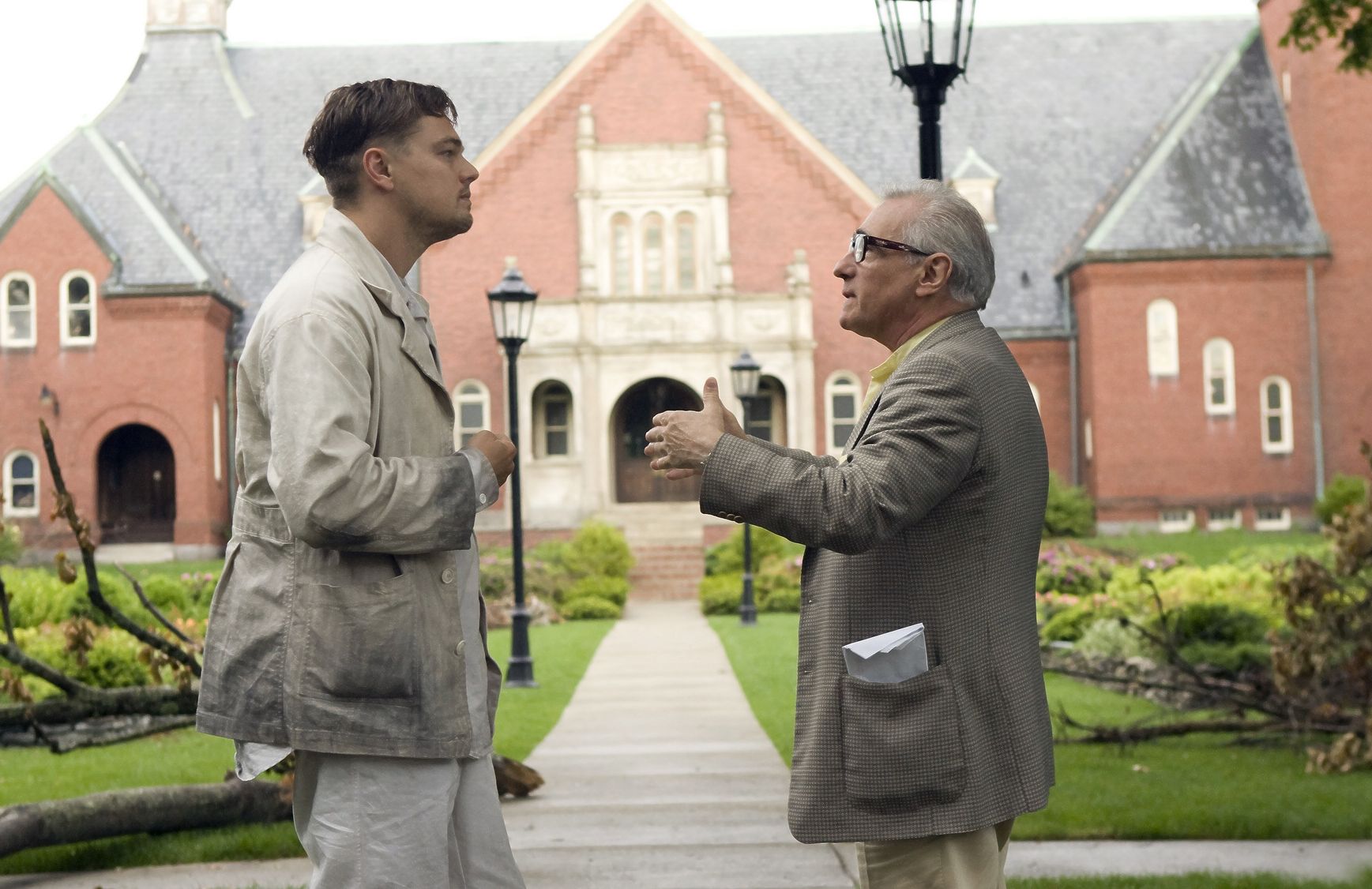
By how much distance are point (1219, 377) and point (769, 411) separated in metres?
9.15

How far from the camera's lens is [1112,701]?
1254 cm

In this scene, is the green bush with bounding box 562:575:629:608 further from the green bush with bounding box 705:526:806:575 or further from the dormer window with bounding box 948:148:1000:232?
the dormer window with bounding box 948:148:1000:232

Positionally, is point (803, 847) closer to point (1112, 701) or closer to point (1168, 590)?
point (1112, 701)

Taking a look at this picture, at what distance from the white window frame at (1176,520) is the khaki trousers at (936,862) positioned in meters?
29.4

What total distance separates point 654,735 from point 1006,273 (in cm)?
2438

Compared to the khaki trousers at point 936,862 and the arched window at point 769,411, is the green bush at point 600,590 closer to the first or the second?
the arched window at point 769,411

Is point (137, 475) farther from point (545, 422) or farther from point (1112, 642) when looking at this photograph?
point (1112, 642)

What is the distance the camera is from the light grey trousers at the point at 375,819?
10.2 ft

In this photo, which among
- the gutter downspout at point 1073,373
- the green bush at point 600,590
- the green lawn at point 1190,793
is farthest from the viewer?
the gutter downspout at point 1073,373

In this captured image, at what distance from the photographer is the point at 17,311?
1233 inches

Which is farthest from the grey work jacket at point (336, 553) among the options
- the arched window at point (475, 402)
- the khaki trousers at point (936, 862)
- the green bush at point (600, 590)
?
the arched window at point (475, 402)

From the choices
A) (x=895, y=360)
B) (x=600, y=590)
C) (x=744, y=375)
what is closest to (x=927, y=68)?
(x=895, y=360)

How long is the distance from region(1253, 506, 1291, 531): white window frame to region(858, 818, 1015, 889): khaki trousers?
30.2 metres

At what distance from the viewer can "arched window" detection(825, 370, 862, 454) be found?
3247cm
